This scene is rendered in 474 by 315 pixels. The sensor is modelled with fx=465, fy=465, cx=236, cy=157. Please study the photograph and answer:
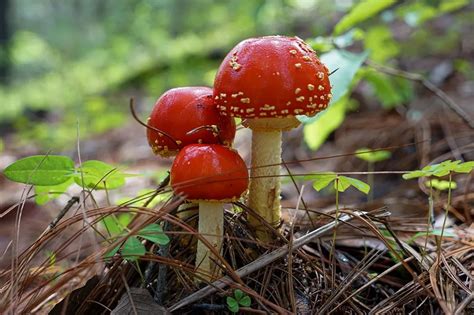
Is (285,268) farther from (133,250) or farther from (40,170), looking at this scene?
(40,170)

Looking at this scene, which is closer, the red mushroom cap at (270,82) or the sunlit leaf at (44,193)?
the red mushroom cap at (270,82)

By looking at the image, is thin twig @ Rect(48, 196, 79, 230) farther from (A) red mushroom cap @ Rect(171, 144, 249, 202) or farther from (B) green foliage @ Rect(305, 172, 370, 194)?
(B) green foliage @ Rect(305, 172, 370, 194)

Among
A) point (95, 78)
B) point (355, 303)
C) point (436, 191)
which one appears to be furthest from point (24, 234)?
point (95, 78)

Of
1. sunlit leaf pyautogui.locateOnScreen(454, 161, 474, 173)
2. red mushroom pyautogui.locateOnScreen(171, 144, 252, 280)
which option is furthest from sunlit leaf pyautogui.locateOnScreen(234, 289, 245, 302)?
sunlit leaf pyautogui.locateOnScreen(454, 161, 474, 173)

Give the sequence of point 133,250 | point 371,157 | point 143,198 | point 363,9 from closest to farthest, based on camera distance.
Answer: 1. point 133,250
2. point 143,198
3. point 363,9
4. point 371,157

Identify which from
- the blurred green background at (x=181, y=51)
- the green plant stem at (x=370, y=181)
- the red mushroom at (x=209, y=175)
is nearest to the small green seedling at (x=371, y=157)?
the green plant stem at (x=370, y=181)

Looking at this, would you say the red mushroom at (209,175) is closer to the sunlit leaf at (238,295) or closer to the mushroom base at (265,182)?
the sunlit leaf at (238,295)

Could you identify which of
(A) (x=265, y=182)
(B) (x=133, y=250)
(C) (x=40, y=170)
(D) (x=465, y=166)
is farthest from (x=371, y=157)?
(C) (x=40, y=170)
